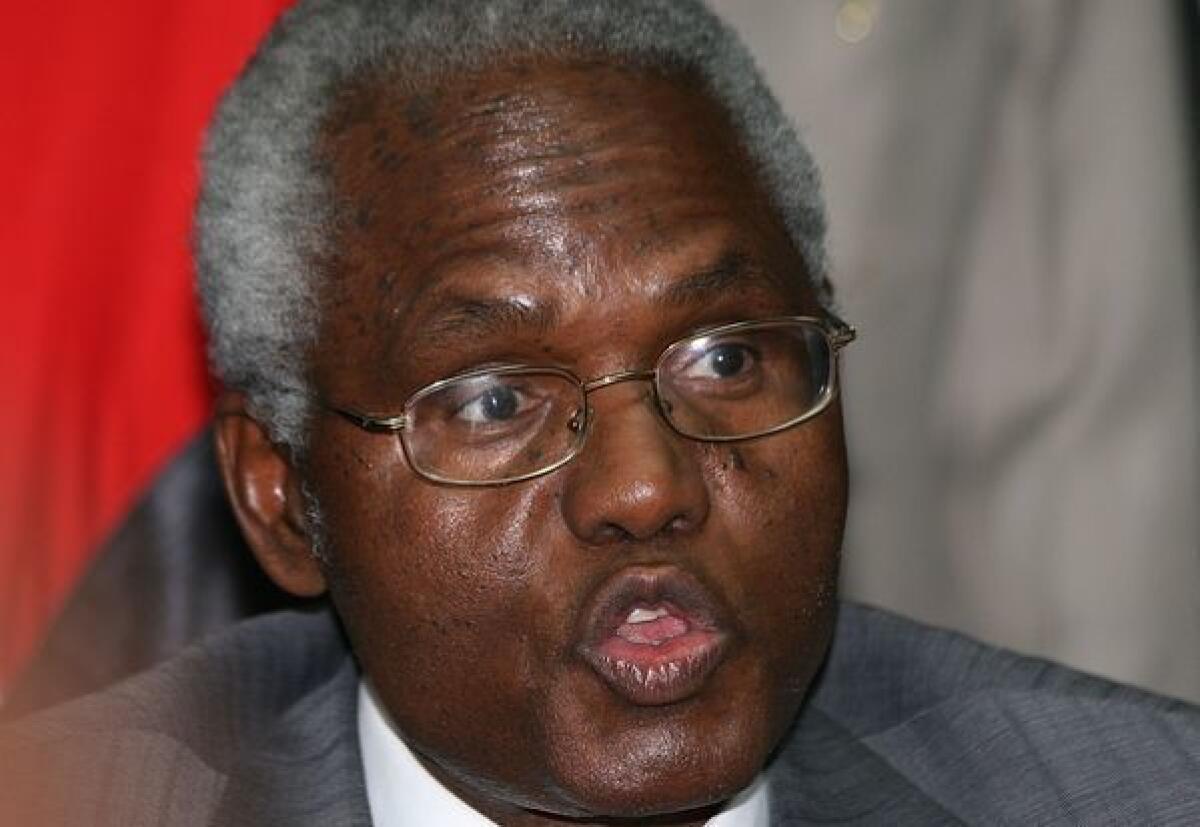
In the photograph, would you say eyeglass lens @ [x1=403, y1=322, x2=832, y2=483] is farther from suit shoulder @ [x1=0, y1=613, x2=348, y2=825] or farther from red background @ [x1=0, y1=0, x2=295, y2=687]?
red background @ [x1=0, y1=0, x2=295, y2=687]

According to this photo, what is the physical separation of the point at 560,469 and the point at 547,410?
0.29 ft

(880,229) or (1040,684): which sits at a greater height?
(880,229)

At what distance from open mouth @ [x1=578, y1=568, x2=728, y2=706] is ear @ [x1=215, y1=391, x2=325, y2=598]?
0.58 metres

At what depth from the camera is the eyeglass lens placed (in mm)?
2316

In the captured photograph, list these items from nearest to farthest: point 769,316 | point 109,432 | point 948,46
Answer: point 769,316 < point 109,432 < point 948,46

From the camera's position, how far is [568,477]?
7.45 feet

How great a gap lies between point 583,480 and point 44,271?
46.6 inches

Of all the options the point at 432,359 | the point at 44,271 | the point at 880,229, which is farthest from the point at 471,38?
the point at 880,229

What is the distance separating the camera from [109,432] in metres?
3.18

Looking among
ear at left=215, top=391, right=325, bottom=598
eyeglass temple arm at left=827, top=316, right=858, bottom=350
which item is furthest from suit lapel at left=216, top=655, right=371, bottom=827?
eyeglass temple arm at left=827, top=316, right=858, bottom=350

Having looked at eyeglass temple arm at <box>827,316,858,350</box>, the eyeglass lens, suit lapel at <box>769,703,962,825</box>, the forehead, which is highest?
the forehead

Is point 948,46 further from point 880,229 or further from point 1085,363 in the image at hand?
point 1085,363

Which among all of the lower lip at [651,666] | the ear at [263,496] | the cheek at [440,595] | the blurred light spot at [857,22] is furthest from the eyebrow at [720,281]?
the blurred light spot at [857,22]

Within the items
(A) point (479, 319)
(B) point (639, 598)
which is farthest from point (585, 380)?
(B) point (639, 598)
